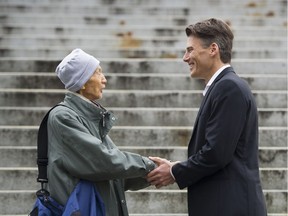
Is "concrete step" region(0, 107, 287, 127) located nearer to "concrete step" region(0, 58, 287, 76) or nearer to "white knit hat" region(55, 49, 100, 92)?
"concrete step" region(0, 58, 287, 76)

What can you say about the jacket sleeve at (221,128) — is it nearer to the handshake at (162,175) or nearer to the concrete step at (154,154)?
the handshake at (162,175)

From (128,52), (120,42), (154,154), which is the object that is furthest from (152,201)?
(120,42)

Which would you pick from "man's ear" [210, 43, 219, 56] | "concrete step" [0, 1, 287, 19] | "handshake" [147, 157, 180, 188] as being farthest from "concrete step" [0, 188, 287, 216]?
"concrete step" [0, 1, 287, 19]

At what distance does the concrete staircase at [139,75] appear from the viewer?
5.85 m

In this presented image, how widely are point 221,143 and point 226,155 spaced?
0.21 ft

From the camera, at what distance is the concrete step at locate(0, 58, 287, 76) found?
23.7 ft

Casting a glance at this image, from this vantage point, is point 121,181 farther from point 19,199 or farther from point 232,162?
point 19,199

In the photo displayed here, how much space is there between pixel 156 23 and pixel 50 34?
1300mm

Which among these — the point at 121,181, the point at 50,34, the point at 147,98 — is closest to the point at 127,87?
the point at 147,98

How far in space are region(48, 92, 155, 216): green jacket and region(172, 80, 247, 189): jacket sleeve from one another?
0.37m

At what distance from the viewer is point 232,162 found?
137 inches

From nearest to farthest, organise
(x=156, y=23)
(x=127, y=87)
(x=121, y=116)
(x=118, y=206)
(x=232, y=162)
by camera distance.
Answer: (x=232, y=162) → (x=118, y=206) → (x=121, y=116) → (x=127, y=87) → (x=156, y=23)

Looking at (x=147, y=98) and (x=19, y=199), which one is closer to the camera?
(x=19, y=199)

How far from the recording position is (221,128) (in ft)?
11.2
